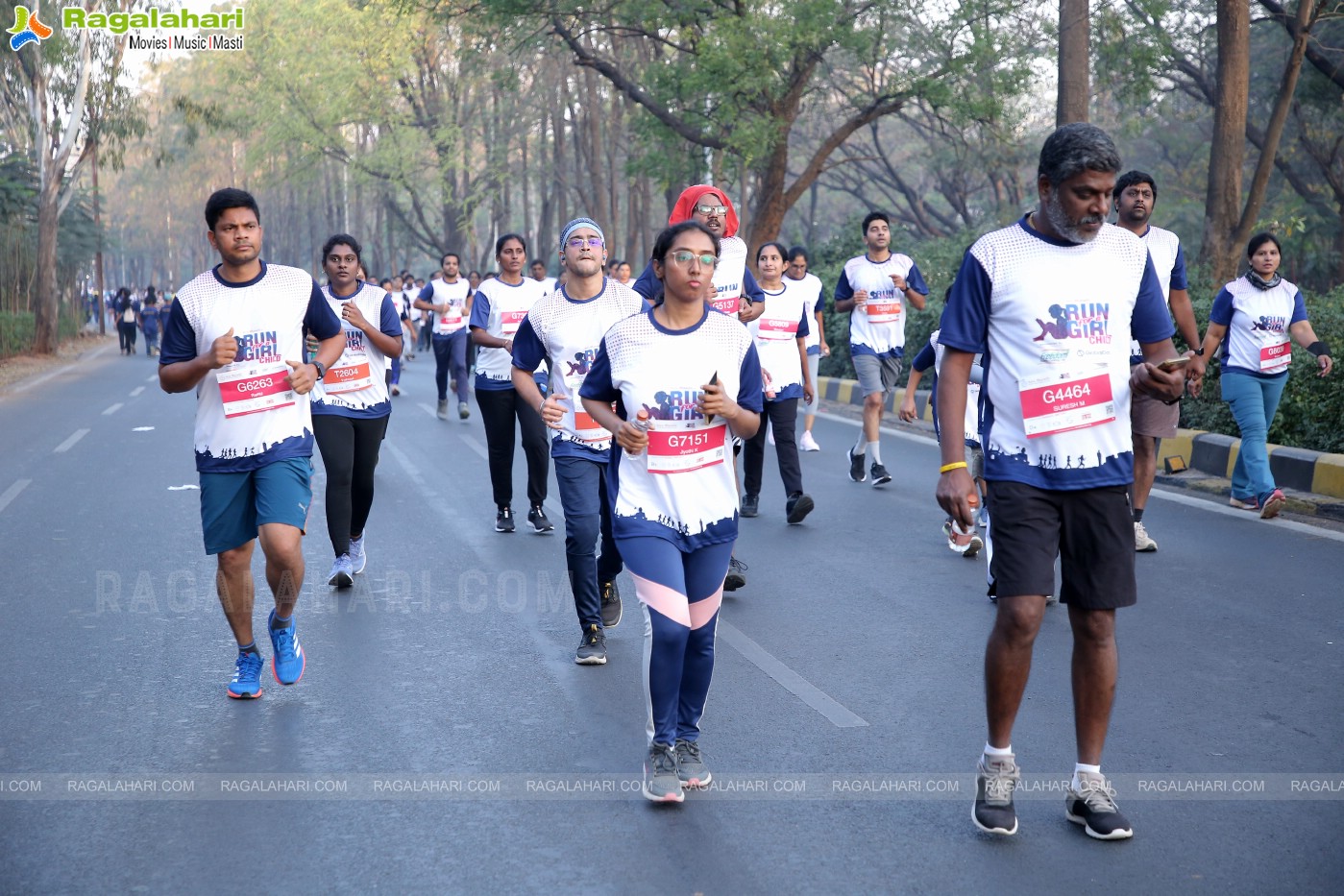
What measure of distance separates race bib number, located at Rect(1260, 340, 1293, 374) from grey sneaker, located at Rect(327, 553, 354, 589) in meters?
5.81

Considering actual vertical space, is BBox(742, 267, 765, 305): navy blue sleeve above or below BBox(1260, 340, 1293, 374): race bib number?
above

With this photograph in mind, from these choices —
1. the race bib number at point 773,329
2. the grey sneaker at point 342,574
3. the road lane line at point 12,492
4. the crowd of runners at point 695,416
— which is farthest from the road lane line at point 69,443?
the race bib number at point 773,329

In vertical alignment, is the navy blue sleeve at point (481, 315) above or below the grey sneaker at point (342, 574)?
above

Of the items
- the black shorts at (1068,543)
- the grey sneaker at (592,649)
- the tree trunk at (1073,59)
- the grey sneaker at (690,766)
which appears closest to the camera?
the black shorts at (1068,543)

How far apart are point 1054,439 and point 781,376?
5.44 m

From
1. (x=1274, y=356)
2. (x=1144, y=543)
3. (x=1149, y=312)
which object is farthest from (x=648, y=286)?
(x=1274, y=356)

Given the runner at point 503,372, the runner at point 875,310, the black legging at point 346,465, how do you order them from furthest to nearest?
the runner at point 875,310 → the runner at point 503,372 → the black legging at point 346,465

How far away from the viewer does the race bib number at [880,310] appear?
11234 millimetres

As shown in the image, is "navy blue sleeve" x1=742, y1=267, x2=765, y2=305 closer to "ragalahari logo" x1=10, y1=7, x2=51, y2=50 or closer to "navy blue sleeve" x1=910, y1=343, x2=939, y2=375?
"navy blue sleeve" x1=910, y1=343, x2=939, y2=375

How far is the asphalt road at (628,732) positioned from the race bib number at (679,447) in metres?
1.02

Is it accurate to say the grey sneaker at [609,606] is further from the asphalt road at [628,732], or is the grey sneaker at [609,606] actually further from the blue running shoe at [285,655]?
the blue running shoe at [285,655]

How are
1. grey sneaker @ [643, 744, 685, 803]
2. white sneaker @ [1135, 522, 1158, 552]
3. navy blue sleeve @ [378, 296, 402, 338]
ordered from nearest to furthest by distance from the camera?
A: grey sneaker @ [643, 744, 685, 803] → navy blue sleeve @ [378, 296, 402, 338] → white sneaker @ [1135, 522, 1158, 552]

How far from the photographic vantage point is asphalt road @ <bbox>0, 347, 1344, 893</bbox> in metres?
3.94

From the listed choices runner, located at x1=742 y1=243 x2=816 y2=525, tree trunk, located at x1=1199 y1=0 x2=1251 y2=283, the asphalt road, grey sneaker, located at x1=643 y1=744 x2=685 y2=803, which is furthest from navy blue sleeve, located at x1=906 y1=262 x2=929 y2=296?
grey sneaker, located at x1=643 y1=744 x2=685 y2=803
